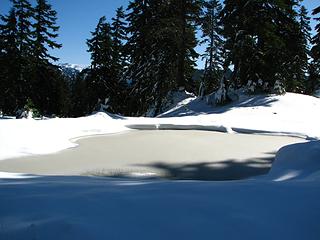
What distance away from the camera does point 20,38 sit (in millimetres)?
24484

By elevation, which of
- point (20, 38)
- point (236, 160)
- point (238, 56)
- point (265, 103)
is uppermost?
point (20, 38)

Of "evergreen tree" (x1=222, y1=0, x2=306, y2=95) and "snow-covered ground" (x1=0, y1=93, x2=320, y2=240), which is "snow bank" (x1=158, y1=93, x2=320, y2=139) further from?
"snow-covered ground" (x1=0, y1=93, x2=320, y2=240)

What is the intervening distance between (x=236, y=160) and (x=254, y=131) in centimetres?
441

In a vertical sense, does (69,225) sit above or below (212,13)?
below

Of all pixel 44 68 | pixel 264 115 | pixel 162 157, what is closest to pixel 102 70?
pixel 44 68

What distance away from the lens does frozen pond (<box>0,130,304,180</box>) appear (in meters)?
6.81

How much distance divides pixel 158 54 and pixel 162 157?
15.3m

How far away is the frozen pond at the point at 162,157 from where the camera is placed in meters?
6.81

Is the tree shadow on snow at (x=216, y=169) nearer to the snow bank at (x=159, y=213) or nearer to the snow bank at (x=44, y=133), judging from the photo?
the snow bank at (x=44, y=133)

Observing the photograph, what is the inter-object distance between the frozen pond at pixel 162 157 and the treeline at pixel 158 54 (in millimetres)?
9301

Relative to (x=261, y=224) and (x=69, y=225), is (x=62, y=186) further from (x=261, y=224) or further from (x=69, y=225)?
(x=261, y=224)

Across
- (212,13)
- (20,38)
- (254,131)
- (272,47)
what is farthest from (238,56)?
(20,38)

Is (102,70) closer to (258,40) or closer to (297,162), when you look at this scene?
(258,40)

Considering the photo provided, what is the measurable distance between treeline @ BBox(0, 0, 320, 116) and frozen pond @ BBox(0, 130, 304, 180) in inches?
366
